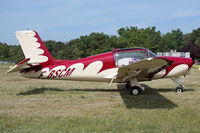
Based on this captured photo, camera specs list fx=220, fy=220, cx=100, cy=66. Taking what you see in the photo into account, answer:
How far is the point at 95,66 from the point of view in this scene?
936 centimetres

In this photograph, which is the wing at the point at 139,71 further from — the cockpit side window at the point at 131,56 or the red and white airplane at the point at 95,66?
the cockpit side window at the point at 131,56

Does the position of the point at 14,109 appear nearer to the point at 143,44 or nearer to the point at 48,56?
the point at 48,56

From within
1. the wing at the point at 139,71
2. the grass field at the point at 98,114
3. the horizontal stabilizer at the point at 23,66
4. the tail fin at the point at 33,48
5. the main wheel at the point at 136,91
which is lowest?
the main wheel at the point at 136,91

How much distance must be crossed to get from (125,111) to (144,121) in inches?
41.6

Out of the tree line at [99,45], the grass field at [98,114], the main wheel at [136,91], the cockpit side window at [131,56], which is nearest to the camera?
Result: the grass field at [98,114]

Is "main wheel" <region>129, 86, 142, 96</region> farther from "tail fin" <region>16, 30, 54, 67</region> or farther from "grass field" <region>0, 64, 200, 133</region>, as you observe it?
"tail fin" <region>16, 30, 54, 67</region>

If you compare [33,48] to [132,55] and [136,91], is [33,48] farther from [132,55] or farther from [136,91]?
[136,91]

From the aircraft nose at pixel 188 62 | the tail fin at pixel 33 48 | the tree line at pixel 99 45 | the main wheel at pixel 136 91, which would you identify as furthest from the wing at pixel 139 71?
the tree line at pixel 99 45

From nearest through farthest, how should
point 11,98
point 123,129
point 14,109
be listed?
point 123,129 → point 14,109 → point 11,98

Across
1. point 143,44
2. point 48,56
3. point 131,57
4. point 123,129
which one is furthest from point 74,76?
point 143,44

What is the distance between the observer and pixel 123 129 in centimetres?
471


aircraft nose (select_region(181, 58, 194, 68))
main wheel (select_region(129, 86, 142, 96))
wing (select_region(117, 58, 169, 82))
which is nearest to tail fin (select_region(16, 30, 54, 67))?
wing (select_region(117, 58, 169, 82))

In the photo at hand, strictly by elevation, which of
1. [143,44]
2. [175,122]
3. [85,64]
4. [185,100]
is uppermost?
[85,64]

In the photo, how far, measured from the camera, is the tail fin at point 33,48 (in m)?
9.21
